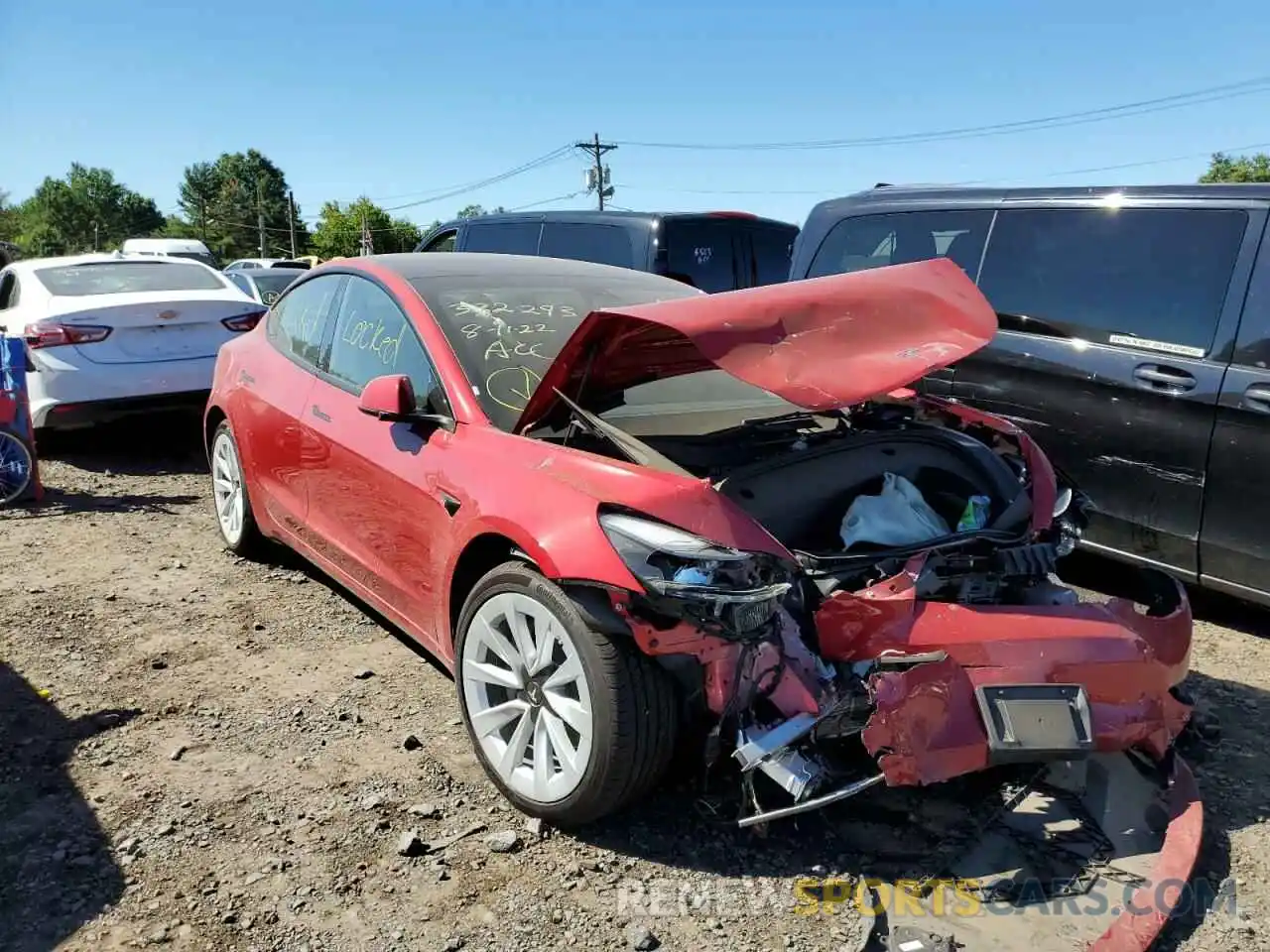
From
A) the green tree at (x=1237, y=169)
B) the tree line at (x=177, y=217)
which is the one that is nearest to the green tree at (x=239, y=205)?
the tree line at (x=177, y=217)

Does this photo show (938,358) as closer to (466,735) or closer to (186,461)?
(466,735)

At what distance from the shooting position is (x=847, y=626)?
2.55m

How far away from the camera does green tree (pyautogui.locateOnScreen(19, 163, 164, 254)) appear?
9831cm

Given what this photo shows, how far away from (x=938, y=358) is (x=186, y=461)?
6393mm

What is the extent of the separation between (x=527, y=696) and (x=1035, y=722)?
1.37m

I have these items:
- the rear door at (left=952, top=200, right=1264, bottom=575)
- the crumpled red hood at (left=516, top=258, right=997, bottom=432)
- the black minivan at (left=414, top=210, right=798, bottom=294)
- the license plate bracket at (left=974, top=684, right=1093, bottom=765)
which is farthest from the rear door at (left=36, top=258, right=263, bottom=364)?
the license plate bracket at (left=974, top=684, right=1093, bottom=765)

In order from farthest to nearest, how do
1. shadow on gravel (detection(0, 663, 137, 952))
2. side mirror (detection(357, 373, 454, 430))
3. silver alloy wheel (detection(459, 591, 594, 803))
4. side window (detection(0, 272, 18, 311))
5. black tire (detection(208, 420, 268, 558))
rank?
side window (detection(0, 272, 18, 311))
black tire (detection(208, 420, 268, 558))
side mirror (detection(357, 373, 454, 430))
silver alloy wheel (detection(459, 591, 594, 803))
shadow on gravel (detection(0, 663, 137, 952))

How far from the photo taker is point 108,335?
685 cm

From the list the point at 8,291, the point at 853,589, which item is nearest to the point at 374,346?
the point at 853,589

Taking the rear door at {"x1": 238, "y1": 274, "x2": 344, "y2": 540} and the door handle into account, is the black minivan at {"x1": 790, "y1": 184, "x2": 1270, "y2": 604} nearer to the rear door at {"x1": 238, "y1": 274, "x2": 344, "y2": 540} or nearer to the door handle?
the door handle

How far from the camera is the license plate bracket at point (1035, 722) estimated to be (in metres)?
2.45

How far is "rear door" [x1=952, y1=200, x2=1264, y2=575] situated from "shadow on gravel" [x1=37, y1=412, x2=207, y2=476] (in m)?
5.74

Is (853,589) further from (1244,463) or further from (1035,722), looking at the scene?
(1244,463)

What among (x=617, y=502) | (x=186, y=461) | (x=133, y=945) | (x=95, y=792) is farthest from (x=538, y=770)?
(x=186, y=461)
